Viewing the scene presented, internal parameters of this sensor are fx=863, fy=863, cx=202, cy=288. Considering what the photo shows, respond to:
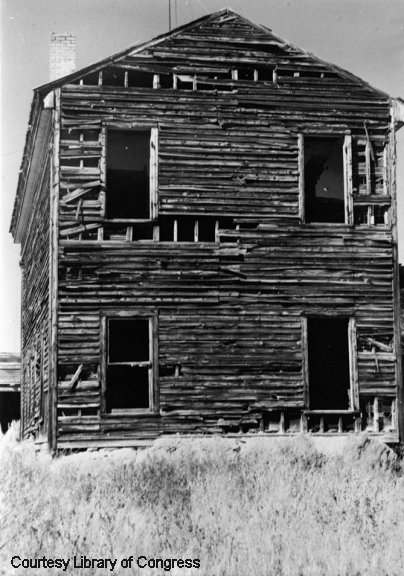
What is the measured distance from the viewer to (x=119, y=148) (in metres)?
17.3

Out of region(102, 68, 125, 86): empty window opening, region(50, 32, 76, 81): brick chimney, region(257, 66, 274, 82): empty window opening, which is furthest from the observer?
region(50, 32, 76, 81): brick chimney

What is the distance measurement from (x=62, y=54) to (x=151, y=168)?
4.11 m

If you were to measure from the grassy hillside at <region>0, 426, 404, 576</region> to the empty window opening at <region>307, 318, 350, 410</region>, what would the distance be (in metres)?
3.96

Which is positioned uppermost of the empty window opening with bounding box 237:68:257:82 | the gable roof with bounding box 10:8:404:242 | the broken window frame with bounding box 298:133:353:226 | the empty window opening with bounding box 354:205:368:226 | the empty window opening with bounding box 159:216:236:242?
the gable roof with bounding box 10:8:404:242

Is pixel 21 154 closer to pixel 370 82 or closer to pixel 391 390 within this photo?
pixel 370 82

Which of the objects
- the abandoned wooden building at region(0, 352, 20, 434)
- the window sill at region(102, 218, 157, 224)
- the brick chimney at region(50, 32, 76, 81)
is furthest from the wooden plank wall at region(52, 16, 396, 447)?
the abandoned wooden building at region(0, 352, 20, 434)

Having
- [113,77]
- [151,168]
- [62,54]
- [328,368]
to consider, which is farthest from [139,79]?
[328,368]

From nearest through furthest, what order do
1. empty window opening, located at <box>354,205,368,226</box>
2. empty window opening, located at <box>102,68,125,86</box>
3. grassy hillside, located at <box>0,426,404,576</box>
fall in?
grassy hillside, located at <box>0,426,404,576</box>, empty window opening, located at <box>102,68,125,86</box>, empty window opening, located at <box>354,205,368,226</box>

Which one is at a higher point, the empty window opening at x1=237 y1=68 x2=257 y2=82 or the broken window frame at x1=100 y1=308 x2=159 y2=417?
the empty window opening at x1=237 y1=68 x2=257 y2=82

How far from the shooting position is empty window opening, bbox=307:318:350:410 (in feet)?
62.4

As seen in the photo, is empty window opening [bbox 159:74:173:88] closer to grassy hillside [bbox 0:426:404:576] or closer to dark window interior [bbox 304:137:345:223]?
dark window interior [bbox 304:137:345:223]

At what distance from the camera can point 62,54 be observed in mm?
18188

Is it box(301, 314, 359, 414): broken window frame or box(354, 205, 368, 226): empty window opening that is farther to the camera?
box(354, 205, 368, 226): empty window opening

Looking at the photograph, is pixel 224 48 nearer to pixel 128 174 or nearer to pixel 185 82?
pixel 185 82
